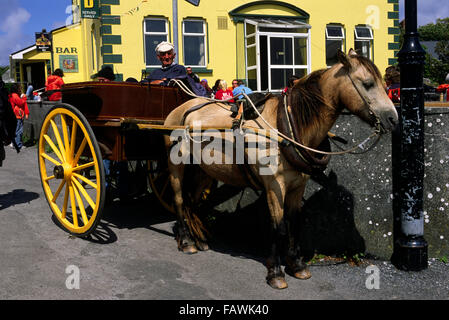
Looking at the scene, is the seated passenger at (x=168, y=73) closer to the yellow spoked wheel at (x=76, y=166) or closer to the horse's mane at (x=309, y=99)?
the yellow spoked wheel at (x=76, y=166)

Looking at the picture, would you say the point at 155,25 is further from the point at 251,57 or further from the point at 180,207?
A: the point at 180,207

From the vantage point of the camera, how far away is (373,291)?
4.14 metres

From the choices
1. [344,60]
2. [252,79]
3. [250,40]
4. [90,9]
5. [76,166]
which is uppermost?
[90,9]

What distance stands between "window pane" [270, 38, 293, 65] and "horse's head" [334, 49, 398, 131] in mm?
13202

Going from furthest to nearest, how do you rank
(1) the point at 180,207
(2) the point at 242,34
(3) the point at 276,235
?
1. (2) the point at 242,34
2. (1) the point at 180,207
3. (3) the point at 276,235

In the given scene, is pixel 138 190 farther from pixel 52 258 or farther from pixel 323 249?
pixel 323 249

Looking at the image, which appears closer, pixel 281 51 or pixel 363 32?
pixel 281 51

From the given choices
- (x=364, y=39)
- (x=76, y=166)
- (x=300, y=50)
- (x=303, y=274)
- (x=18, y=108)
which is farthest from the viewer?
Answer: (x=364, y=39)

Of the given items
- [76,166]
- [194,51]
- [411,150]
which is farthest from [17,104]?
[411,150]

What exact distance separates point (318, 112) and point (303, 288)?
1.58m

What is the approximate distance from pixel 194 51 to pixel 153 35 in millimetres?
1489

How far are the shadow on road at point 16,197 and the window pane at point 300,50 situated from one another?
1158 cm

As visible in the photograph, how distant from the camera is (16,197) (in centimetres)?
785
